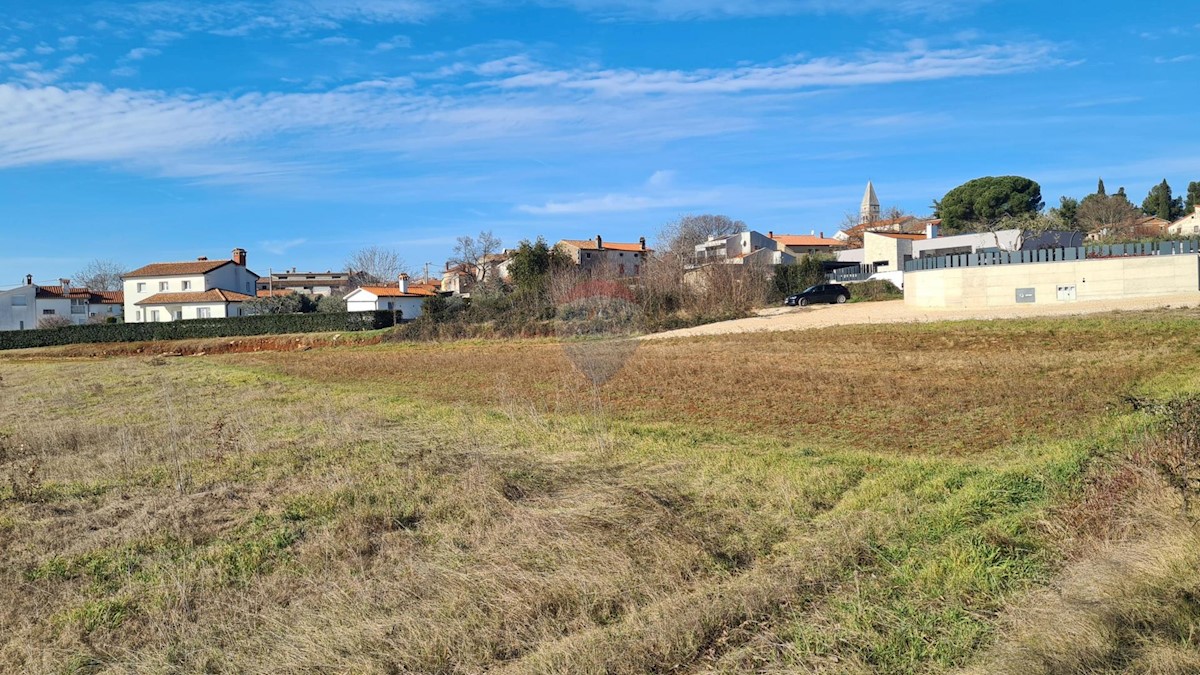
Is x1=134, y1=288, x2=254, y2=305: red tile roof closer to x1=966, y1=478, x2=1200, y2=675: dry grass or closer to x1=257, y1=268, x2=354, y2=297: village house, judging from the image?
x1=257, y1=268, x2=354, y2=297: village house

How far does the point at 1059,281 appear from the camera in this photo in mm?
32375

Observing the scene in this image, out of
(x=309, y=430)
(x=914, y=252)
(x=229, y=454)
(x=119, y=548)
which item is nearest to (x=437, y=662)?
(x=119, y=548)

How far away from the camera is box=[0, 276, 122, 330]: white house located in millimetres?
75562

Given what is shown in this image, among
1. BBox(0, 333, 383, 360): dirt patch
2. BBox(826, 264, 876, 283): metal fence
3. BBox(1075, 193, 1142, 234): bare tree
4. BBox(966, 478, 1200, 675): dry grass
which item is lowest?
BBox(966, 478, 1200, 675): dry grass

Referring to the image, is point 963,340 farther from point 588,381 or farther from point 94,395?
point 94,395

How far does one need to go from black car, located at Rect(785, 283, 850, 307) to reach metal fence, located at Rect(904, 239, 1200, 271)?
344 inches

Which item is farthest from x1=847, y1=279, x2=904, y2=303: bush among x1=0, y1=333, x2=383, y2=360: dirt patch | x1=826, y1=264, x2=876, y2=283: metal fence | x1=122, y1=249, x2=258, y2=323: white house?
x1=122, y1=249, x2=258, y2=323: white house

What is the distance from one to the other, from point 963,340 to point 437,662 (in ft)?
75.8

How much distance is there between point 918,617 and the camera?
4.84 m

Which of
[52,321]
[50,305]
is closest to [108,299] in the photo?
[50,305]

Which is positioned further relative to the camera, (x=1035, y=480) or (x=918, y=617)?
(x=1035, y=480)

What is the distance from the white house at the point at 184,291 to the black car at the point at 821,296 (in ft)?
158

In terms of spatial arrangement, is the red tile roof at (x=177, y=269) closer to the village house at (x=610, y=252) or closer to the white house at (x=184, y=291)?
the white house at (x=184, y=291)

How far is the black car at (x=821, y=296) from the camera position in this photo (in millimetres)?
44406
